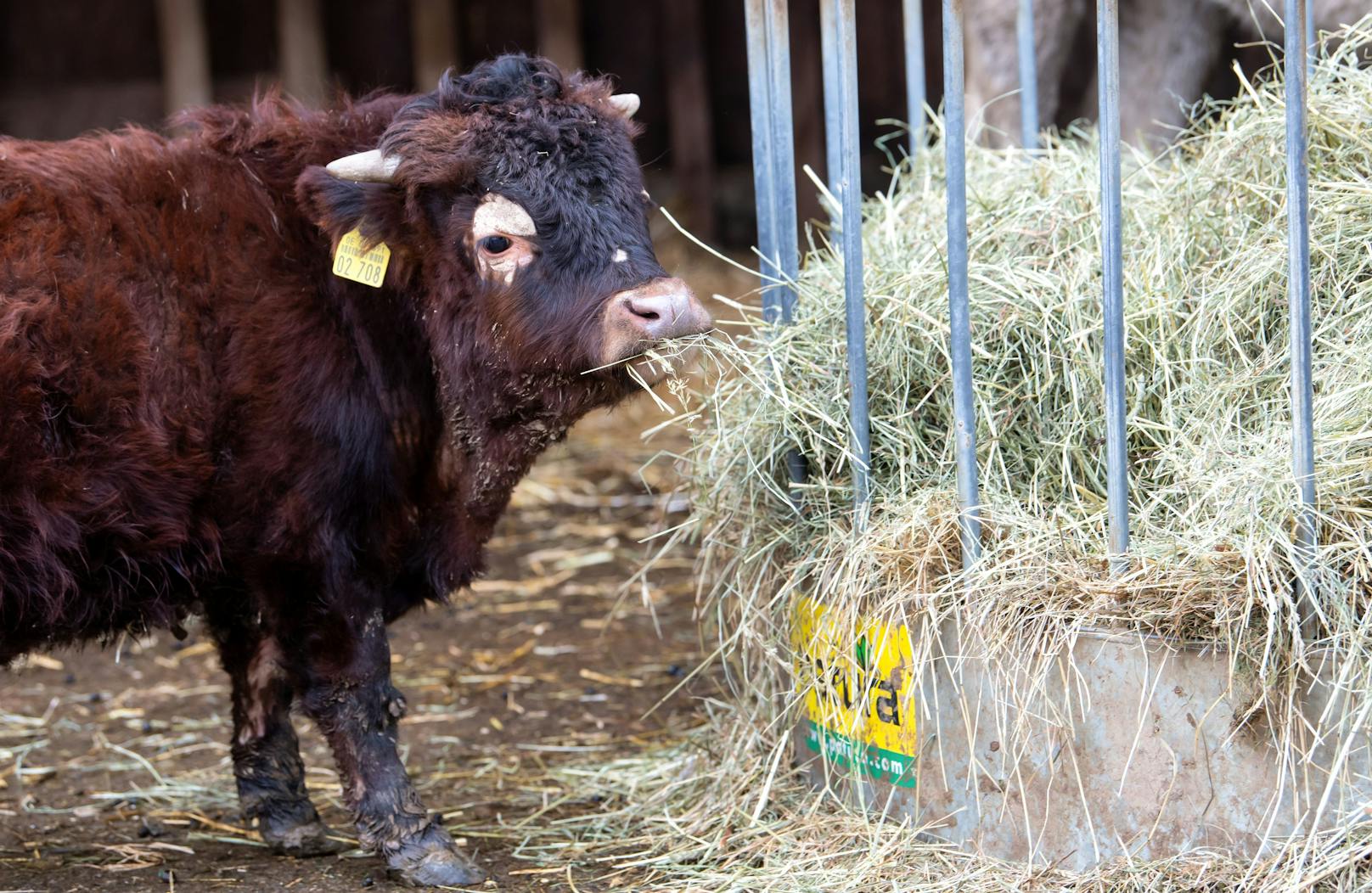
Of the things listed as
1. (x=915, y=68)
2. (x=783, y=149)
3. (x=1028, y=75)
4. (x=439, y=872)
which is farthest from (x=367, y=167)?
(x=1028, y=75)

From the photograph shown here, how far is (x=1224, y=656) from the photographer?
3033 mm

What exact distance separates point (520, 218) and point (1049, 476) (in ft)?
4.77

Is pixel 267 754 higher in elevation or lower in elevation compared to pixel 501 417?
lower

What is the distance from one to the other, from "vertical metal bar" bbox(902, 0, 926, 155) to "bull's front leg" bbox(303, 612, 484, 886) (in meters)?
2.41

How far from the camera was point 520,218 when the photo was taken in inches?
140

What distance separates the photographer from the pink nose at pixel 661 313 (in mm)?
3428

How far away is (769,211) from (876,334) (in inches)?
18.3

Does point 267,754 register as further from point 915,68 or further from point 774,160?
point 915,68

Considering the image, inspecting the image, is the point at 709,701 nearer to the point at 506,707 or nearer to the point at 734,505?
the point at 734,505

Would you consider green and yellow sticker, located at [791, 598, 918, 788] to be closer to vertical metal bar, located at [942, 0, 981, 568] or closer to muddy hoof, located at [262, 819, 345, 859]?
vertical metal bar, located at [942, 0, 981, 568]

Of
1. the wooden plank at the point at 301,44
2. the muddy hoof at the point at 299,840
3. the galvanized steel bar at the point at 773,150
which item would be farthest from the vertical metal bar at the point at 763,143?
the wooden plank at the point at 301,44

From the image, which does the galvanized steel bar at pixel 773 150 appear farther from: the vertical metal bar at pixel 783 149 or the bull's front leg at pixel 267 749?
the bull's front leg at pixel 267 749

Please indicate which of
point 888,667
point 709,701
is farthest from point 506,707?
point 888,667

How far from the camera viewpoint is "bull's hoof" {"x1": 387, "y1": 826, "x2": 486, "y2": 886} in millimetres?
3707
